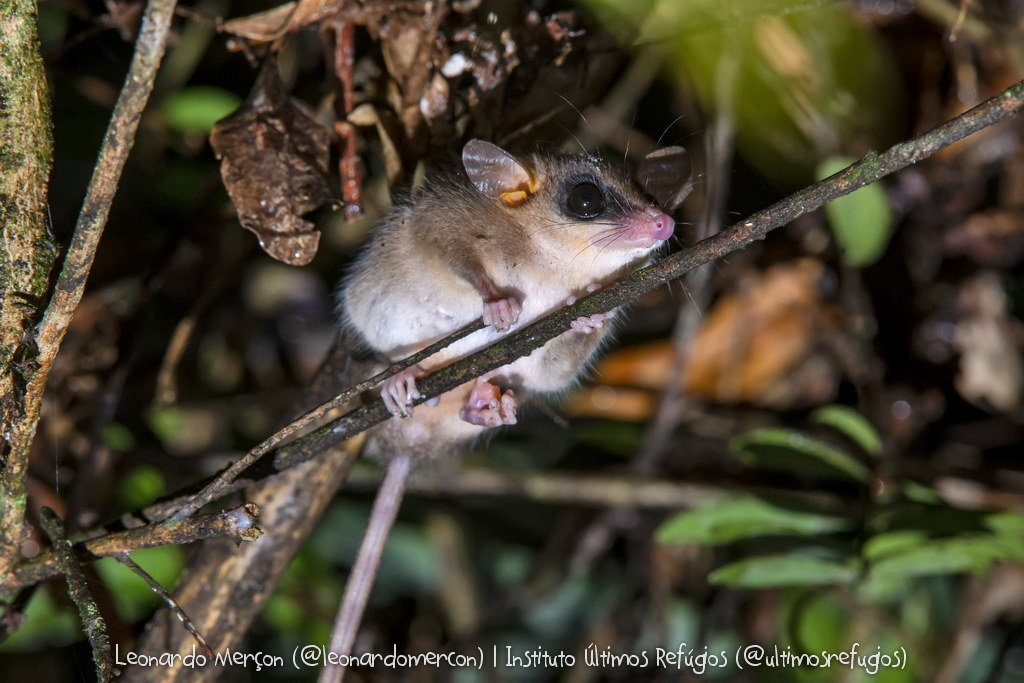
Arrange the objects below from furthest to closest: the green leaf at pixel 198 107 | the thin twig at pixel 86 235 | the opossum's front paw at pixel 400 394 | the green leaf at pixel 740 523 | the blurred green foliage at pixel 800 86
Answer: the blurred green foliage at pixel 800 86
the green leaf at pixel 198 107
the green leaf at pixel 740 523
the opossum's front paw at pixel 400 394
the thin twig at pixel 86 235

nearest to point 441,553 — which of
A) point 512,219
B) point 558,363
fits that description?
point 558,363

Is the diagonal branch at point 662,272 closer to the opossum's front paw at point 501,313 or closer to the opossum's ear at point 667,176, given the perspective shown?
the opossum's front paw at point 501,313

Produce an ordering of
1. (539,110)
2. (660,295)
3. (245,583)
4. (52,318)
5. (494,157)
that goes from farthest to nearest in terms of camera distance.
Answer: (660,295)
(539,110)
(245,583)
(494,157)
(52,318)

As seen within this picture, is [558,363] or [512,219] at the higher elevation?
[512,219]

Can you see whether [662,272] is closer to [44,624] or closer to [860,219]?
[860,219]

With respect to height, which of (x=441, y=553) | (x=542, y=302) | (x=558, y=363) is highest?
(x=542, y=302)

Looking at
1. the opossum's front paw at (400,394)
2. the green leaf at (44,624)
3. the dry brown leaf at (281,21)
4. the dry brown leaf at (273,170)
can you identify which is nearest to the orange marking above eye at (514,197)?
the dry brown leaf at (273,170)

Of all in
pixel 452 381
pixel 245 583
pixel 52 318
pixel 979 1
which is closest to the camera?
pixel 52 318

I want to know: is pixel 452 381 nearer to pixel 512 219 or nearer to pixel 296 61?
pixel 512 219
